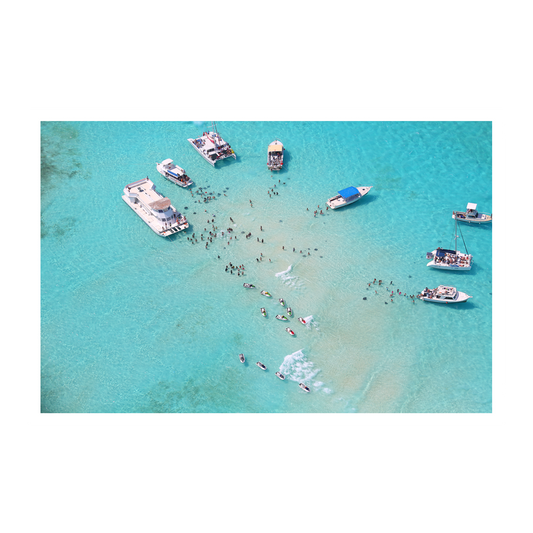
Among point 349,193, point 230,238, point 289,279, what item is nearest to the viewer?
point 289,279

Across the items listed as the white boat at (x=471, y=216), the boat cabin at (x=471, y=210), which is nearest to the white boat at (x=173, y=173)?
the white boat at (x=471, y=216)

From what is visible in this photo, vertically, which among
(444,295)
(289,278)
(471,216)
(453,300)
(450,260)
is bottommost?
(453,300)

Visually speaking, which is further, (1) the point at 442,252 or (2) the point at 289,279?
(1) the point at 442,252

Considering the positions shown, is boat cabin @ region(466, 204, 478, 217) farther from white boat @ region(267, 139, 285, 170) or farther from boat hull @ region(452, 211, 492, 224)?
white boat @ region(267, 139, 285, 170)

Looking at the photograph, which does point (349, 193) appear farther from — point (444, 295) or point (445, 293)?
point (444, 295)

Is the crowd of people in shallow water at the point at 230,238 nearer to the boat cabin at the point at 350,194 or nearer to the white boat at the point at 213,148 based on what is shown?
the boat cabin at the point at 350,194

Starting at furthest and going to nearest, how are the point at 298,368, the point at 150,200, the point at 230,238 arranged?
1. the point at 150,200
2. the point at 230,238
3. the point at 298,368

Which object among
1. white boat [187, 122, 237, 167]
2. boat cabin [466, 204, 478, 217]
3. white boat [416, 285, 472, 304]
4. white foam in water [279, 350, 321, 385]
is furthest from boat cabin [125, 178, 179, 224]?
boat cabin [466, 204, 478, 217]

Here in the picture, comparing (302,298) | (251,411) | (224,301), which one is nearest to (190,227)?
(224,301)

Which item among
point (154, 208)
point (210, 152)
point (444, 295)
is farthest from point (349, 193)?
point (154, 208)
